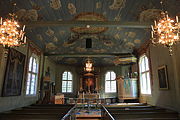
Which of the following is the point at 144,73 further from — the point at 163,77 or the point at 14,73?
the point at 14,73

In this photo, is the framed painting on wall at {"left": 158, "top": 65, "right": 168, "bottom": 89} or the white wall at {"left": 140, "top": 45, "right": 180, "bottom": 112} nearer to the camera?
the white wall at {"left": 140, "top": 45, "right": 180, "bottom": 112}

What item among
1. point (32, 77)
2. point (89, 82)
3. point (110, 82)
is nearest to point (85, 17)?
point (32, 77)

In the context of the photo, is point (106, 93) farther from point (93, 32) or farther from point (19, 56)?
point (19, 56)

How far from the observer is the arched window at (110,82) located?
1595 cm

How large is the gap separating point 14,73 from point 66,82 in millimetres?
9411

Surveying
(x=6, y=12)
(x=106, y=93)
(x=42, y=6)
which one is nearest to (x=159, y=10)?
(x=42, y=6)

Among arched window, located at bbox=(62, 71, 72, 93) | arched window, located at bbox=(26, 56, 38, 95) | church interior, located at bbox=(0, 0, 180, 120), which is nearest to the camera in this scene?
church interior, located at bbox=(0, 0, 180, 120)

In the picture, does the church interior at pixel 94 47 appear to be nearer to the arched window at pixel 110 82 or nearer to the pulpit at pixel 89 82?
the pulpit at pixel 89 82

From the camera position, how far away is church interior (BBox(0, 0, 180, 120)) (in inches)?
196

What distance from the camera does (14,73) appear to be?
22.4ft

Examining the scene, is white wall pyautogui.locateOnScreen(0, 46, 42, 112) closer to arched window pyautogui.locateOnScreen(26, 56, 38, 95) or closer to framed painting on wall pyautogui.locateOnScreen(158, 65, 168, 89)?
arched window pyautogui.locateOnScreen(26, 56, 38, 95)

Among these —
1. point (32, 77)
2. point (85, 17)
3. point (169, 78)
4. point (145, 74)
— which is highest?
point (85, 17)

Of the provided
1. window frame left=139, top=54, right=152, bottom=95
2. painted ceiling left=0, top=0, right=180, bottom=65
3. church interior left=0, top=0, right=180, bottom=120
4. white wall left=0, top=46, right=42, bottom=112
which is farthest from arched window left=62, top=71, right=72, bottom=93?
window frame left=139, top=54, right=152, bottom=95

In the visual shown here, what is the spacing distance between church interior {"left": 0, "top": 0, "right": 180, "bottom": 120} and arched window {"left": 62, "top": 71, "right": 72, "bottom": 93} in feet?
11.5
